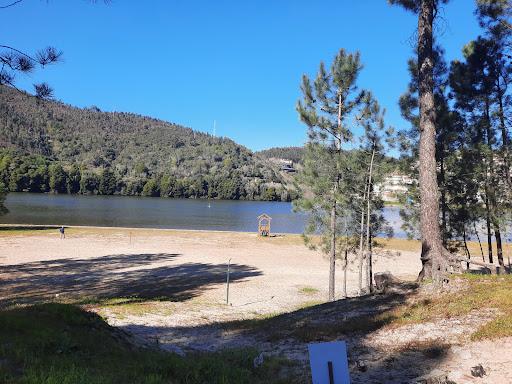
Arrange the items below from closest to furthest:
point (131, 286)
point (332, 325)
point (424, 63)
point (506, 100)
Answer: point (332, 325) < point (424, 63) < point (506, 100) < point (131, 286)

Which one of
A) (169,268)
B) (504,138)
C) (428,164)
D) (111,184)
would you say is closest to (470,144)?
(504,138)

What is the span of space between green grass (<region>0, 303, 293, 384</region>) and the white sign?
1.34 m

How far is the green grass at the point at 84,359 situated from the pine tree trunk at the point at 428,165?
4126mm

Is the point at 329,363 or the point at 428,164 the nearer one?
the point at 329,363

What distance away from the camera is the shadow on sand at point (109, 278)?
16.3 meters

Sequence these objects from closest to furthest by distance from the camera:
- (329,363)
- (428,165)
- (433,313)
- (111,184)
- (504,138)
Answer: (329,363) < (433,313) < (428,165) < (504,138) < (111,184)

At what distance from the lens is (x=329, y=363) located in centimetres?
334

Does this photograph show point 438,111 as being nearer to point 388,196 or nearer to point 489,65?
point 489,65

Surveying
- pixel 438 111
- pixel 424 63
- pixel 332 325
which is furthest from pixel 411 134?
pixel 332 325

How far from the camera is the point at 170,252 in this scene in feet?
102

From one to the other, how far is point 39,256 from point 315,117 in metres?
20.8

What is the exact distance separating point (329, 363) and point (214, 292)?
15097mm

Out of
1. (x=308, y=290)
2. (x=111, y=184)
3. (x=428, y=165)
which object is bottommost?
(x=308, y=290)

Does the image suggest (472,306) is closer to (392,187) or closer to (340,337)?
(340,337)
